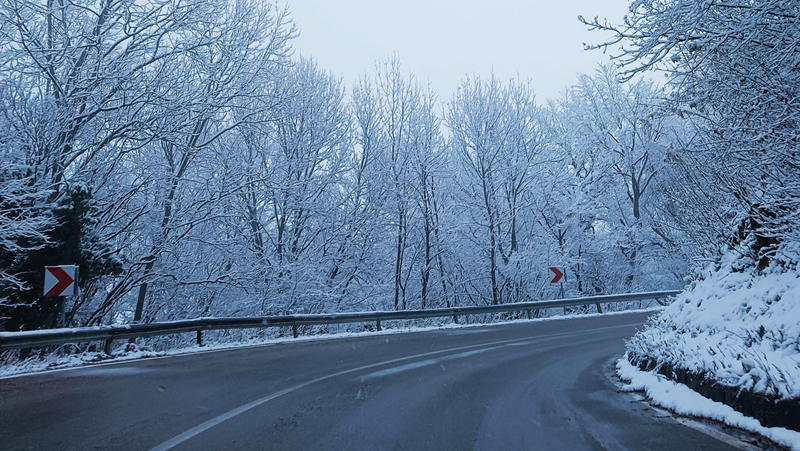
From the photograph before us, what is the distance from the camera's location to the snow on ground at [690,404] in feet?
15.1

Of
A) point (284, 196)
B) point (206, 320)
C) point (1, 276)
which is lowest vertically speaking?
point (206, 320)

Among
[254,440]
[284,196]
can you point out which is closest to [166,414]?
[254,440]

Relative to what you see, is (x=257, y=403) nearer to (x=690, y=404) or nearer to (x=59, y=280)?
(x=690, y=404)

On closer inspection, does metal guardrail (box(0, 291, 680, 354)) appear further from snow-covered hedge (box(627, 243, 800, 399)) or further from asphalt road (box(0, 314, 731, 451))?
snow-covered hedge (box(627, 243, 800, 399))

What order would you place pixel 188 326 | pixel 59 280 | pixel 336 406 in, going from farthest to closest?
pixel 188 326 < pixel 59 280 < pixel 336 406

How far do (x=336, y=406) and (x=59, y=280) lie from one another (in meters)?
7.24

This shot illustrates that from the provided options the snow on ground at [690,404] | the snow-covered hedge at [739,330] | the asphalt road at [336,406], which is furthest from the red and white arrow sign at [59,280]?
the snow-covered hedge at [739,330]

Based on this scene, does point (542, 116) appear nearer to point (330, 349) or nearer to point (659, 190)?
point (659, 190)

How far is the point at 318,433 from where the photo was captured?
5.10m

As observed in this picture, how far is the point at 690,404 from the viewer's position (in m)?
→ 6.01

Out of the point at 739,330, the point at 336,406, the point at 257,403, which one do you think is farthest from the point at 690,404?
the point at 257,403

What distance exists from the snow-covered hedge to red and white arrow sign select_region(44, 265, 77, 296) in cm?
1097

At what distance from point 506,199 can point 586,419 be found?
2210 centimetres

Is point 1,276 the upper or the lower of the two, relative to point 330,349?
upper
